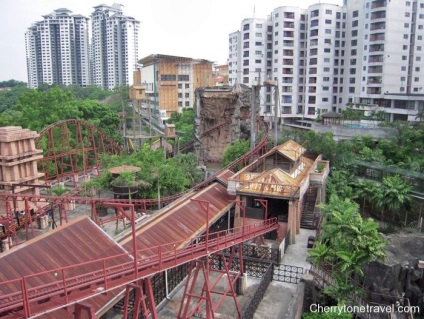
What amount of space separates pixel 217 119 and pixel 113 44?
2935 inches

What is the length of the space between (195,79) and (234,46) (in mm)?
9526

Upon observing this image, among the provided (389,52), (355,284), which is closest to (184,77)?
(389,52)

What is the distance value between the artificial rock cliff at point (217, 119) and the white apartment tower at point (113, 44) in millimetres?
71101

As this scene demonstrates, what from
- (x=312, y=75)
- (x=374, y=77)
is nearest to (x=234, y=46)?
(x=312, y=75)

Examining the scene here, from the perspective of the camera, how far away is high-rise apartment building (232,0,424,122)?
53.3 m

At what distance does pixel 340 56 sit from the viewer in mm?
59656

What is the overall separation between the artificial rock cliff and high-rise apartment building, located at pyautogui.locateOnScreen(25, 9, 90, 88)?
80861mm

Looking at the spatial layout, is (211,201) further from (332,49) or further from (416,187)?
(332,49)

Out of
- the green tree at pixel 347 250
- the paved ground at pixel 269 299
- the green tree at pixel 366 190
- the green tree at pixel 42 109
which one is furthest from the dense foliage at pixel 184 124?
the green tree at pixel 347 250

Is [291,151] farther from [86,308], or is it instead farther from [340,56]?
[340,56]

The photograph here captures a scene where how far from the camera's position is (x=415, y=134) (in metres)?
35.0

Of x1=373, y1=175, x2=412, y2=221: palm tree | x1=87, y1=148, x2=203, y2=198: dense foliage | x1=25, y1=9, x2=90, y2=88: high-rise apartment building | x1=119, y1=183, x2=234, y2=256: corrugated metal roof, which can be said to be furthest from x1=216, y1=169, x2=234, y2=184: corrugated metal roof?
x1=25, y1=9, x2=90, y2=88: high-rise apartment building

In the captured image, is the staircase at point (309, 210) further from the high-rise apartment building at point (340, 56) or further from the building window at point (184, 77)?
the building window at point (184, 77)

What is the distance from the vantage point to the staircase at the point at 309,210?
79.2 ft
